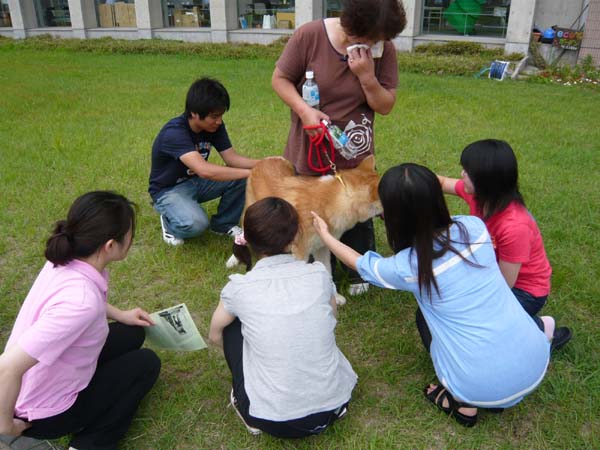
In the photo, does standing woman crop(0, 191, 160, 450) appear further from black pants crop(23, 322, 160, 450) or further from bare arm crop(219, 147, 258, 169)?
bare arm crop(219, 147, 258, 169)

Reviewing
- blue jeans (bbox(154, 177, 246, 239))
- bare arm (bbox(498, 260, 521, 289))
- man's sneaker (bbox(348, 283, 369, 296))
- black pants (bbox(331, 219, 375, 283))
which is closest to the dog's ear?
black pants (bbox(331, 219, 375, 283))

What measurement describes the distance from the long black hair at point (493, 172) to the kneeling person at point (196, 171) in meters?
1.78

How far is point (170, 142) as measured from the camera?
A: 3.79 meters

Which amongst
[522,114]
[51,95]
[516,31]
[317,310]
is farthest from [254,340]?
[516,31]

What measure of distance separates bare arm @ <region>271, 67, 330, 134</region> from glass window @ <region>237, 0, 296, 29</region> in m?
15.3

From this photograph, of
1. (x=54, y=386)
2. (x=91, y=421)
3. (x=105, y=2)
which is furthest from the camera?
(x=105, y=2)

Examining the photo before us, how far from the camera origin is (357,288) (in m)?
3.48

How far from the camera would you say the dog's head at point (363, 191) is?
2941 millimetres

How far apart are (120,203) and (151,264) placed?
183cm

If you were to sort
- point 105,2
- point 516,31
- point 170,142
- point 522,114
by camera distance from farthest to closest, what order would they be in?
point 105,2 < point 516,31 < point 522,114 < point 170,142

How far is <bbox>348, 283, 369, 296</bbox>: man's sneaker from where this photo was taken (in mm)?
3474

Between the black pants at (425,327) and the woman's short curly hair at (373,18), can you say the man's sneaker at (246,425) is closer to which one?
the black pants at (425,327)

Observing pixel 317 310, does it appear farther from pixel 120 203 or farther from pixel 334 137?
pixel 334 137

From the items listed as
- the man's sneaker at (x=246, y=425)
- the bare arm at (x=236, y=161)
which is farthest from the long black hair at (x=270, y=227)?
the bare arm at (x=236, y=161)
